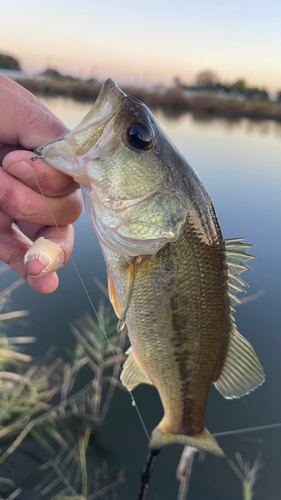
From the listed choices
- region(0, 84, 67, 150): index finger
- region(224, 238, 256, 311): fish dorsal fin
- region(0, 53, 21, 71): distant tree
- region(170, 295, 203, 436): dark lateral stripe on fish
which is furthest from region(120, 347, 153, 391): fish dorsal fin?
region(0, 53, 21, 71): distant tree

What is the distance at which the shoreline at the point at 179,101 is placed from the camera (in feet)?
80.0

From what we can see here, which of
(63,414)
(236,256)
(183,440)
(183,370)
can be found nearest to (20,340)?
(63,414)

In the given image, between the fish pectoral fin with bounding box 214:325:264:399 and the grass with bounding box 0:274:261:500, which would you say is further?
the grass with bounding box 0:274:261:500

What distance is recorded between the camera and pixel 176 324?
1.42 m

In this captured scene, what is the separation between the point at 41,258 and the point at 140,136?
0.75 meters

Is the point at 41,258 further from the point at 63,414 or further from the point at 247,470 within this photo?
the point at 247,470

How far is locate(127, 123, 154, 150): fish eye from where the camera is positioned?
1197 mm

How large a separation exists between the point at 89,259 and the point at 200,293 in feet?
12.8

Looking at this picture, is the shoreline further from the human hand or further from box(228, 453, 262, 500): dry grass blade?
box(228, 453, 262, 500): dry grass blade

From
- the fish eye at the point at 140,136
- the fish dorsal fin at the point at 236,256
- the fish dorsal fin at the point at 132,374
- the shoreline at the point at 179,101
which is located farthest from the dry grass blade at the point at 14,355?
the shoreline at the point at 179,101

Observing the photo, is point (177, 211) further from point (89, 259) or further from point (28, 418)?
point (89, 259)

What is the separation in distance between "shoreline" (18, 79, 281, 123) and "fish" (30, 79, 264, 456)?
25.7m

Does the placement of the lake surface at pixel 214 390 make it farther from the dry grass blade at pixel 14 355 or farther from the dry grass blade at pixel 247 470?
the dry grass blade at pixel 14 355

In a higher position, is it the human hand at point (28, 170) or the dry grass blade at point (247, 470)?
the human hand at point (28, 170)
